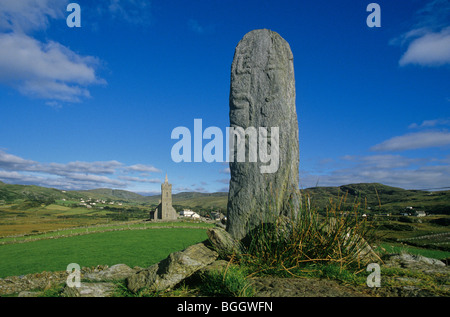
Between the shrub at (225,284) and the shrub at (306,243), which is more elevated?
the shrub at (306,243)

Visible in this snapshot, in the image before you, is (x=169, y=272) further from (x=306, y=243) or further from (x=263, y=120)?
(x=263, y=120)

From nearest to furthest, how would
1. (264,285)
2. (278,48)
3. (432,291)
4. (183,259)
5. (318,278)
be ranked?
(432,291), (264,285), (318,278), (183,259), (278,48)

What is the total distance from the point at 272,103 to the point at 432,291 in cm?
464

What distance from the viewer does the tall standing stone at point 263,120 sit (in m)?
6.23

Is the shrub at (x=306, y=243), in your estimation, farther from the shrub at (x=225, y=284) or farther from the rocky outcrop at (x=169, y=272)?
the rocky outcrop at (x=169, y=272)

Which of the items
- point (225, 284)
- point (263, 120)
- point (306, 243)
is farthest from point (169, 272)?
point (263, 120)

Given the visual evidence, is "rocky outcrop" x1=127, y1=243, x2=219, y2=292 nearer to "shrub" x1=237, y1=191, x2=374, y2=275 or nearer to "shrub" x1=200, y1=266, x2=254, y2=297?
"shrub" x1=200, y1=266, x2=254, y2=297

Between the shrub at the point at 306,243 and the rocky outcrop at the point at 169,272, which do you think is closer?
the rocky outcrop at the point at 169,272

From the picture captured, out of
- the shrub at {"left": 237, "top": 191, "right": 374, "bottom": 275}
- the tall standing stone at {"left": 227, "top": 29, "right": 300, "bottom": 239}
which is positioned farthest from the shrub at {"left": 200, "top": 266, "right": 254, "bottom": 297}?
the tall standing stone at {"left": 227, "top": 29, "right": 300, "bottom": 239}

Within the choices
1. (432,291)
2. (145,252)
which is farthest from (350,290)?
(145,252)

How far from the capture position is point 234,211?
644 cm

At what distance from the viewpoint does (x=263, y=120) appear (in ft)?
21.5

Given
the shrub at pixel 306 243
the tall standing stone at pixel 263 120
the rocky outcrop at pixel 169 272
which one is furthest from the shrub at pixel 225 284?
the tall standing stone at pixel 263 120
